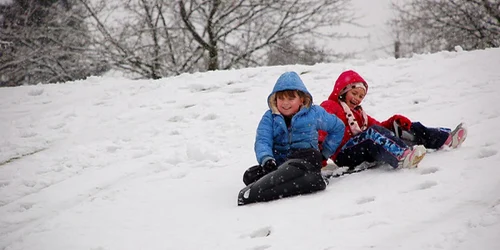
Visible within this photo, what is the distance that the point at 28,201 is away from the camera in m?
3.64

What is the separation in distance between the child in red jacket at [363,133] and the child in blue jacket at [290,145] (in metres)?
0.16

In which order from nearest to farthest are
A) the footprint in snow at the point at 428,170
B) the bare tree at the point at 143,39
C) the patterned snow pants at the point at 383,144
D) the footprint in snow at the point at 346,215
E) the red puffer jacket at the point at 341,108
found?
1. the footprint in snow at the point at 346,215
2. the footprint in snow at the point at 428,170
3. the patterned snow pants at the point at 383,144
4. the red puffer jacket at the point at 341,108
5. the bare tree at the point at 143,39

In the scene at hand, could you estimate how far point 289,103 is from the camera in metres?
3.35

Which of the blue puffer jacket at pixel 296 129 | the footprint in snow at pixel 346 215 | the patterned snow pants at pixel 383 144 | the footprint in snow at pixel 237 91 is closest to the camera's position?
the footprint in snow at pixel 346 215

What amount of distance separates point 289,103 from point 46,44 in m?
11.2

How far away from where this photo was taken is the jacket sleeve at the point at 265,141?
3.16m

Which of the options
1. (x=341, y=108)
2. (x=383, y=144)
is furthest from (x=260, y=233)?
(x=341, y=108)

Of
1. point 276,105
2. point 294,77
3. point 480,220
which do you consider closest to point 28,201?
point 276,105

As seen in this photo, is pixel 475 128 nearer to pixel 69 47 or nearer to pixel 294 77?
pixel 294 77

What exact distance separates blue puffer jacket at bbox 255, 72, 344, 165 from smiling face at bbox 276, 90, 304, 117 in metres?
0.05

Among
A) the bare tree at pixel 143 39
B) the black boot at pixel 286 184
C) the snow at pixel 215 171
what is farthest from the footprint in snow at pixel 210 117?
the bare tree at pixel 143 39

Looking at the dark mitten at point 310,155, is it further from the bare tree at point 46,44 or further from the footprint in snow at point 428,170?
the bare tree at point 46,44

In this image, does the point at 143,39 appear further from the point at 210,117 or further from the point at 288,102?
the point at 288,102

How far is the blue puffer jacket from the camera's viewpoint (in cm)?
328
